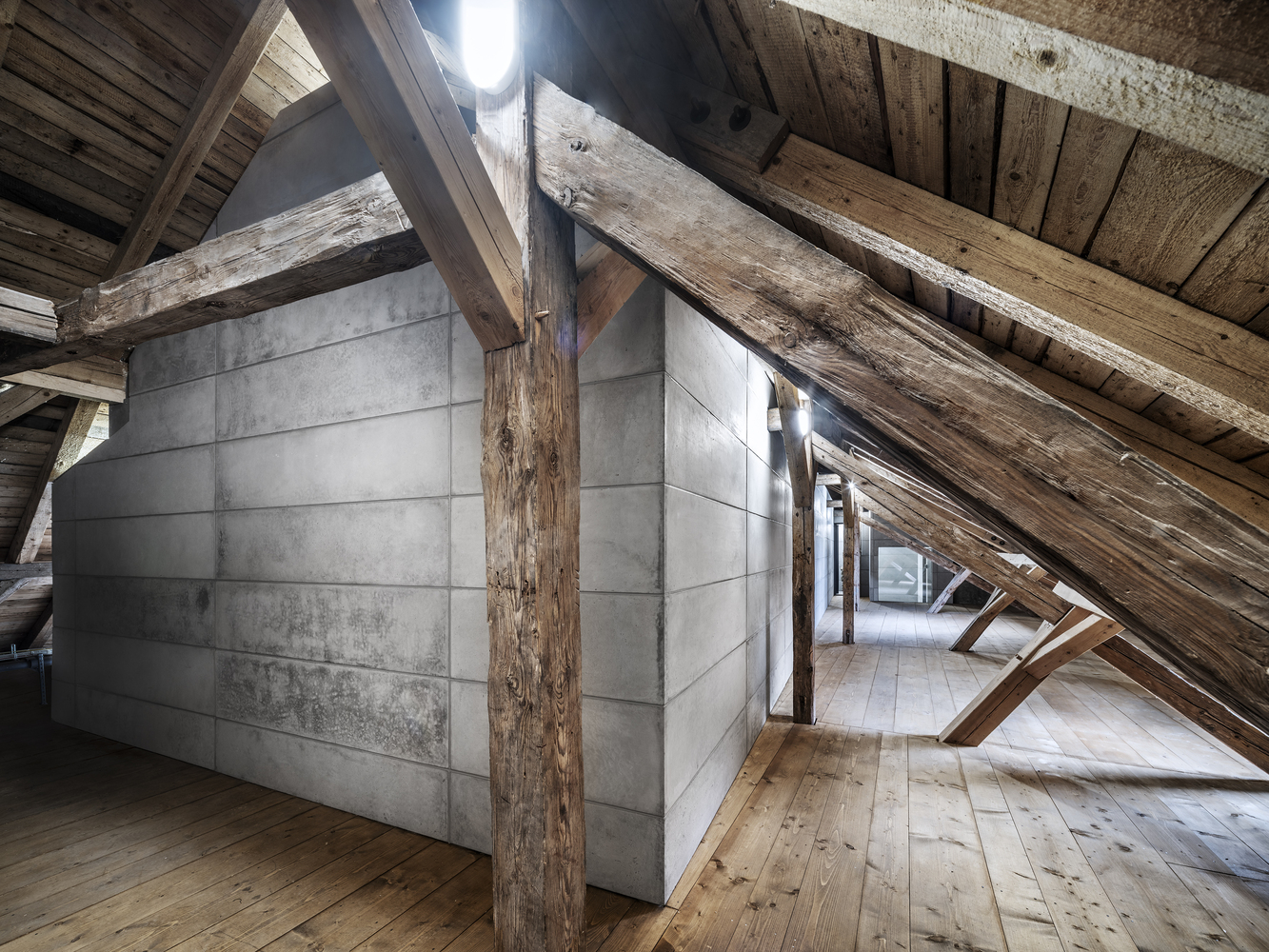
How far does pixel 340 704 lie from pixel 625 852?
63.0 inches

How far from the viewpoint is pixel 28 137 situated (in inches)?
131

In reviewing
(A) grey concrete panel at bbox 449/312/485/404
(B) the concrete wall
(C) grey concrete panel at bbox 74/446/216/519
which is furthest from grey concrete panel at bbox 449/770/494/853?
(C) grey concrete panel at bbox 74/446/216/519

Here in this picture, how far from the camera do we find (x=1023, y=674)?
3592 millimetres

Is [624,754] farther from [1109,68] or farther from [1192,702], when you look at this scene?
[1192,702]

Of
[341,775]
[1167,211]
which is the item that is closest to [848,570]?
[341,775]

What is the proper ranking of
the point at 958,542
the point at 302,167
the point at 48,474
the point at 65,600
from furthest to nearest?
the point at 48,474
the point at 958,542
the point at 65,600
the point at 302,167

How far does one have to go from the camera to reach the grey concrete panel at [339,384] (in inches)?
104

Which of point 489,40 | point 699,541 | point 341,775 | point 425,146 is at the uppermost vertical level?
point 489,40

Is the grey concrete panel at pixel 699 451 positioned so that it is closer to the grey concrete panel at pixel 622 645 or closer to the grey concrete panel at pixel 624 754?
Answer: the grey concrete panel at pixel 622 645

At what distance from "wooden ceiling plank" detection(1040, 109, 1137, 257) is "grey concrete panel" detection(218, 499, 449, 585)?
92.4 inches

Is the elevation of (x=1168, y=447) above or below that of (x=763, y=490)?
above

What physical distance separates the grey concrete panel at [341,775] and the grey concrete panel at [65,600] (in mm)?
1981

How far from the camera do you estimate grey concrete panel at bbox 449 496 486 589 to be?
242 centimetres

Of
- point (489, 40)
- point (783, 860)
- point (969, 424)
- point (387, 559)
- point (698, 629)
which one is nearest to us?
point (969, 424)
